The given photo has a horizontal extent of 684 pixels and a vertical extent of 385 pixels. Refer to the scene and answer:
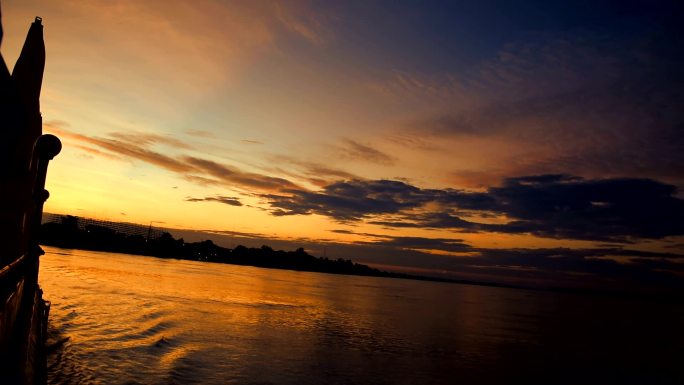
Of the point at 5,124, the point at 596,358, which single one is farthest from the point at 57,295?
the point at 596,358

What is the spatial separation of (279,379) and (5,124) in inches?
707

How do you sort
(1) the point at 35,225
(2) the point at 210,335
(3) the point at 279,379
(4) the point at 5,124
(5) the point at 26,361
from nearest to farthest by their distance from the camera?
1. (4) the point at 5,124
2. (5) the point at 26,361
3. (1) the point at 35,225
4. (3) the point at 279,379
5. (2) the point at 210,335

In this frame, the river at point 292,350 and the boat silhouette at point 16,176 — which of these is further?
the river at point 292,350

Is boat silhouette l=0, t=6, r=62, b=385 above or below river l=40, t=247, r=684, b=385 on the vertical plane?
above

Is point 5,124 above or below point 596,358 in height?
above

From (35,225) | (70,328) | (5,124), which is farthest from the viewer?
(70,328)

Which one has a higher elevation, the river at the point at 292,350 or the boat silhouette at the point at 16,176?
the boat silhouette at the point at 16,176

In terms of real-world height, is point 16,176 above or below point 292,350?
above

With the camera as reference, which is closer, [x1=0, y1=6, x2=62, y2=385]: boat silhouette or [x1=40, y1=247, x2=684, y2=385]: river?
[x1=0, y1=6, x2=62, y2=385]: boat silhouette

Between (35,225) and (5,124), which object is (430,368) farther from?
(5,124)

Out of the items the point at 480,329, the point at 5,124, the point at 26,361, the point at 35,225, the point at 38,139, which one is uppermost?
the point at 38,139

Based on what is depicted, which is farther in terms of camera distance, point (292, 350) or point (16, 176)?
point (292, 350)

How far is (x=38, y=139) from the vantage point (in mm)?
9914

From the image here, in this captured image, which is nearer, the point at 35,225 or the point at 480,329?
the point at 35,225
